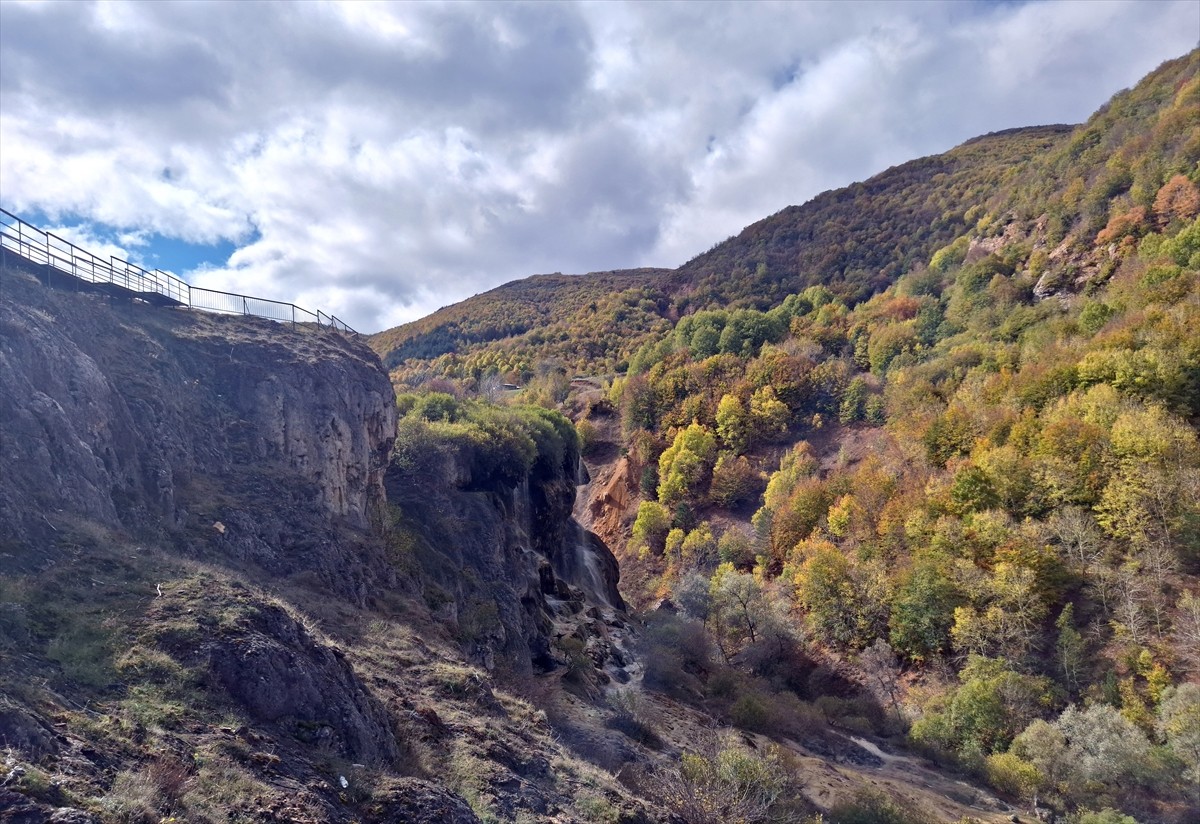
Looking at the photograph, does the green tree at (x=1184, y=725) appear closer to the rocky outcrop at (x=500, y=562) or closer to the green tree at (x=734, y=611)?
the green tree at (x=734, y=611)

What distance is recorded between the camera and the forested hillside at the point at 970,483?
29.8 metres

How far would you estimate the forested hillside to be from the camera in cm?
2981

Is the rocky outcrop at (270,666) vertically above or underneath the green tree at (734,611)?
above

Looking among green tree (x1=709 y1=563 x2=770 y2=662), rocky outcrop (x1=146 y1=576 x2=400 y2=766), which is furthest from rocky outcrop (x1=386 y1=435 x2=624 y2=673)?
rocky outcrop (x1=146 y1=576 x2=400 y2=766)

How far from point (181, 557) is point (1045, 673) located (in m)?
35.2

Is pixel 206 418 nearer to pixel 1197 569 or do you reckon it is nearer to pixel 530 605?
pixel 530 605

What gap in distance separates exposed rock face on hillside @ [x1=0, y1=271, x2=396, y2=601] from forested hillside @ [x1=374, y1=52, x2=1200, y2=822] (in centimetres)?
1292

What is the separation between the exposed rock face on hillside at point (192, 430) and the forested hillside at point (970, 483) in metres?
12.9

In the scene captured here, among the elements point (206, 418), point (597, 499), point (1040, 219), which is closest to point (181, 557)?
point (206, 418)

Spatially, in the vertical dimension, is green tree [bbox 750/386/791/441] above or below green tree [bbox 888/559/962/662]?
above

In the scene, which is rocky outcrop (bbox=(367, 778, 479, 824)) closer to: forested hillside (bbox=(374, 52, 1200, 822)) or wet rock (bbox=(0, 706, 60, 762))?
wet rock (bbox=(0, 706, 60, 762))

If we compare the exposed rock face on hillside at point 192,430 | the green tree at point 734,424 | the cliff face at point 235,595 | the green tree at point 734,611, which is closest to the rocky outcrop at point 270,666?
the cliff face at point 235,595

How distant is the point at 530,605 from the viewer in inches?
1330

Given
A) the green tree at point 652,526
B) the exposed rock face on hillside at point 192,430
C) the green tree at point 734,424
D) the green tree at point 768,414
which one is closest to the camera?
the exposed rock face on hillside at point 192,430
